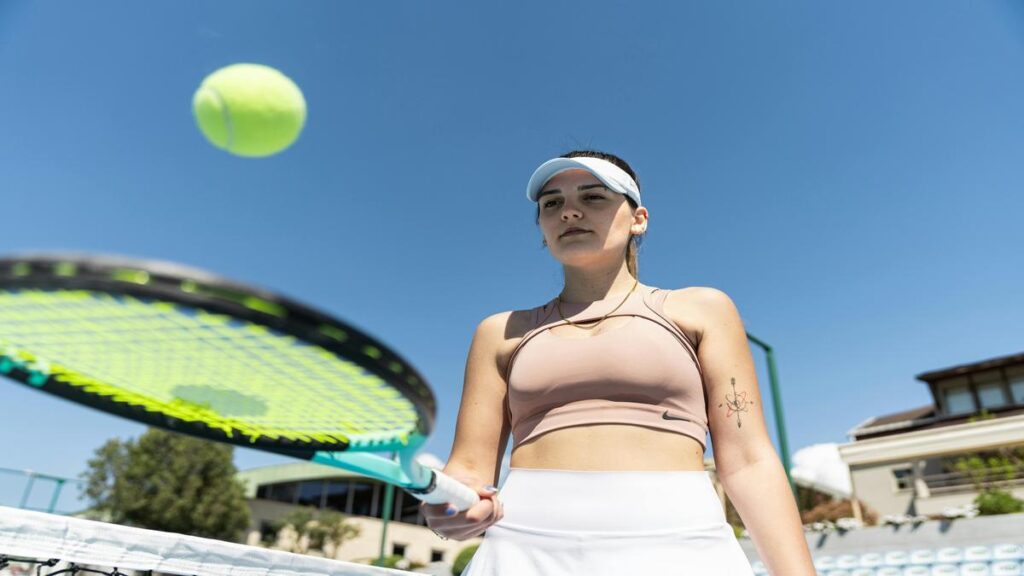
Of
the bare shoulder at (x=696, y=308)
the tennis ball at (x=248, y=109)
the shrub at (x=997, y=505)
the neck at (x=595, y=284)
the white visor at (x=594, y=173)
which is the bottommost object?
the bare shoulder at (x=696, y=308)

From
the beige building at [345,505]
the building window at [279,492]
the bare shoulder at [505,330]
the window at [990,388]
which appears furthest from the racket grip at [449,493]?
the building window at [279,492]

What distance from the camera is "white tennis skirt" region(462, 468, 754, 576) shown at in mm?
1419

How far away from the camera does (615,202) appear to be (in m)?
2.03

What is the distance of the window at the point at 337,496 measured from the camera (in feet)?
131

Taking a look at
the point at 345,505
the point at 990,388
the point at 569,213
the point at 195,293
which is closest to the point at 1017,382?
the point at 990,388

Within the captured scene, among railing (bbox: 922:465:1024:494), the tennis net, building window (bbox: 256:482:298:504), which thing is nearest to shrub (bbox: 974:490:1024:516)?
railing (bbox: 922:465:1024:494)

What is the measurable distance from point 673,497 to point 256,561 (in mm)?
5431

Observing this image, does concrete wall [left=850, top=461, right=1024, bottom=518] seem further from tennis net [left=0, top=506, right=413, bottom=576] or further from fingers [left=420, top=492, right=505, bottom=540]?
fingers [left=420, top=492, right=505, bottom=540]

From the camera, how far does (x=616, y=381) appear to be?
5.41 feet

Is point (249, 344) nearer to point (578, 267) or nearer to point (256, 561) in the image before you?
point (578, 267)

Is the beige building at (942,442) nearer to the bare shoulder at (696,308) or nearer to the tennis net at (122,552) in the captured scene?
the tennis net at (122,552)

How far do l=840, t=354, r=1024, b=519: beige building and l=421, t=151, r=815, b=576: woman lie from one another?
2343 cm

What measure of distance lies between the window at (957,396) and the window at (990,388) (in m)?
0.43

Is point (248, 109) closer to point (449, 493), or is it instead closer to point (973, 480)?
point (449, 493)
